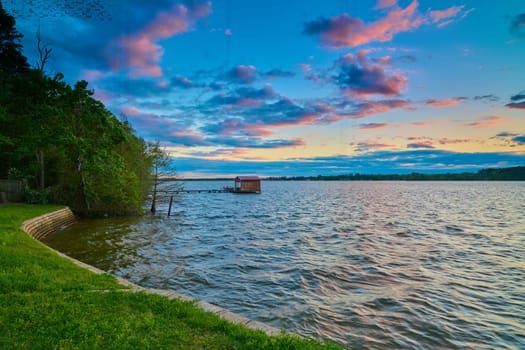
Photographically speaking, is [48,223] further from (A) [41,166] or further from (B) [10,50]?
(B) [10,50]

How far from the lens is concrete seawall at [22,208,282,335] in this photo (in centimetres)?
556

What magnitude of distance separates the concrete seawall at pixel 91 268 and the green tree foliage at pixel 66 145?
10.9 feet

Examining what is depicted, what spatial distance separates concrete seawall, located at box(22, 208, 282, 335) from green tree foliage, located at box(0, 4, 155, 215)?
10.9 feet

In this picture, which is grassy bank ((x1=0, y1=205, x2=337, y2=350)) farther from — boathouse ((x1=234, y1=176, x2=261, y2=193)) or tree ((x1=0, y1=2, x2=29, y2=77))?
boathouse ((x1=234, y1=176, x2=261, y2=193))

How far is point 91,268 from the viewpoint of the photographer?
9.18m

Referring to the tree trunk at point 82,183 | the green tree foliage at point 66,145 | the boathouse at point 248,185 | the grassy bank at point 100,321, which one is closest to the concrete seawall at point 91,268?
the grassy bank at point 100,321

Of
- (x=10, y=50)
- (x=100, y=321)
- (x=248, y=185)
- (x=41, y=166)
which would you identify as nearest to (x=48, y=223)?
(x=41, y=166)

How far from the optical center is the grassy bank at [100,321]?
4.25m

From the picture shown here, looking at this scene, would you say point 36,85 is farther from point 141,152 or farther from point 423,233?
point 423,233

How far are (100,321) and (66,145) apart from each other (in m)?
22.9

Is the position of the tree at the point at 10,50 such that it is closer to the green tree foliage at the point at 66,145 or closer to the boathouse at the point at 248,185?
the green tree foliage at the point at 66,145

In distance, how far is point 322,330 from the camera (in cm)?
747

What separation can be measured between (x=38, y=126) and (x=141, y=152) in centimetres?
977

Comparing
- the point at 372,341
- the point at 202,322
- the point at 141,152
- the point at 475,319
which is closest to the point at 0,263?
the point at 202,322
